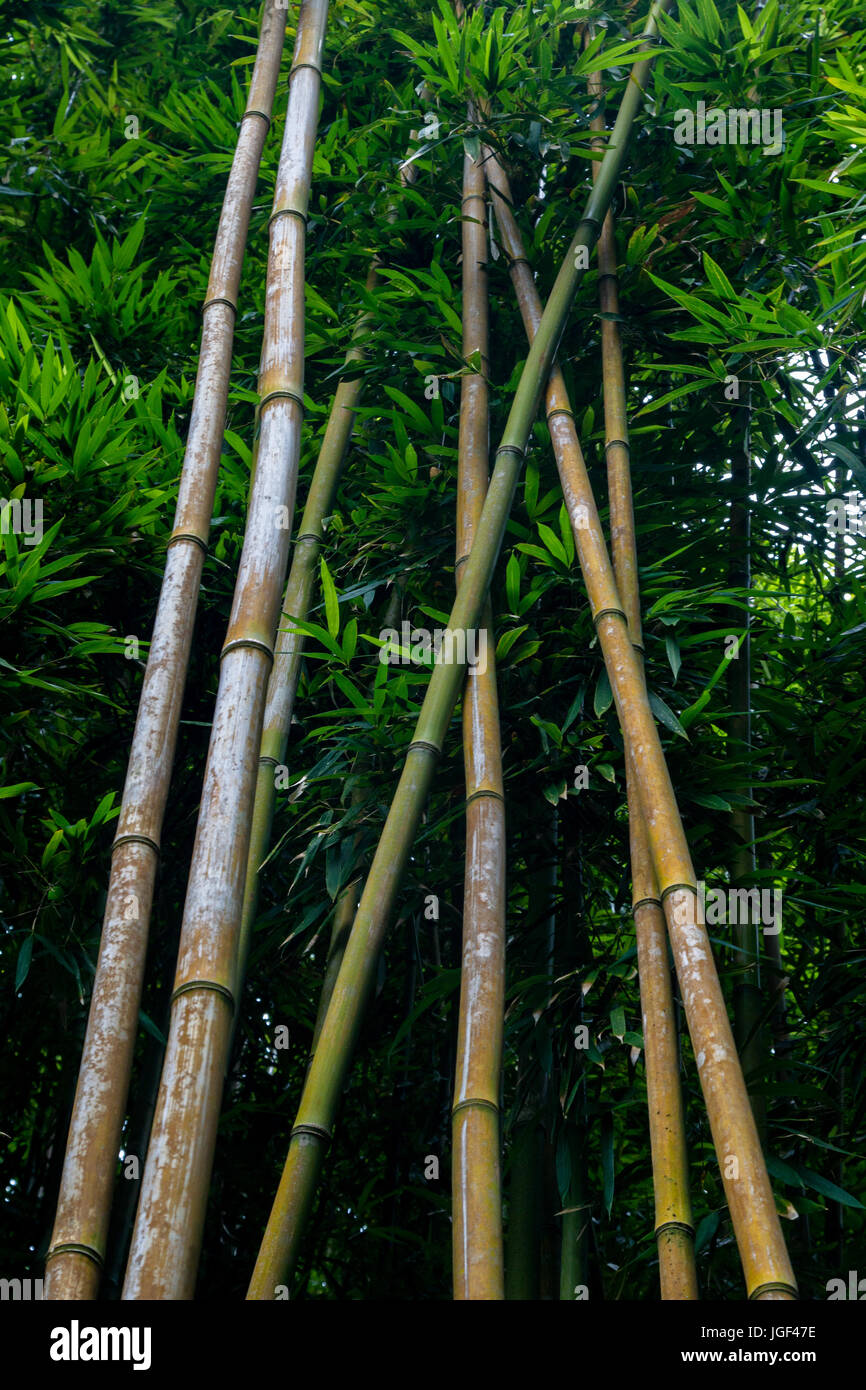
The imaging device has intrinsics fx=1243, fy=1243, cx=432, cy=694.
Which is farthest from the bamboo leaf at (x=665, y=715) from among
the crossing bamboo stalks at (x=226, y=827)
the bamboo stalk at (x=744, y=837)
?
the crossing bamboo stalks at (x=226, y=827)

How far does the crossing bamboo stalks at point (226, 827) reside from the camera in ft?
4.14

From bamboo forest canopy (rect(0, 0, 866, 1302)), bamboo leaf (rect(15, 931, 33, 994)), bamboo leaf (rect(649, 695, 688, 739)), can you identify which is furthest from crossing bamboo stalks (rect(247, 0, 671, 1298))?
bamboo leaf (rect(15, 931, 33, 994))

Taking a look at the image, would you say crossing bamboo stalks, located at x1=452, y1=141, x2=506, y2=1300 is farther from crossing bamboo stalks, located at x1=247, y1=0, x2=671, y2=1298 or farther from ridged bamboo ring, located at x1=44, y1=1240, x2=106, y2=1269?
ridged bamboo ring, located at x1=44, y1=1240, x2=106, y2=1269

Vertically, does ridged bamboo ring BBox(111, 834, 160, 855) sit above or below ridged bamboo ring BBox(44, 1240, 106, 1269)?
above

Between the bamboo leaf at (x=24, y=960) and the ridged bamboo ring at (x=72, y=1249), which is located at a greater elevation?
the bamboo leaf at (x=24, y=960)

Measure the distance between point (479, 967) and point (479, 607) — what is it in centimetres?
60

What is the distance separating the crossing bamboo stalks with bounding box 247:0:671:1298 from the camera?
5.08 ft

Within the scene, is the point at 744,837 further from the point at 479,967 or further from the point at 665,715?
the point at 479,967

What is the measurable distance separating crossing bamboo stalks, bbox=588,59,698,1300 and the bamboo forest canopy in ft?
0.04

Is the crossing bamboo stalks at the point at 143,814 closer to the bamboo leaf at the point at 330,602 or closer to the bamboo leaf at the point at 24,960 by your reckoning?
the bamboo leaf at the point at 330,602

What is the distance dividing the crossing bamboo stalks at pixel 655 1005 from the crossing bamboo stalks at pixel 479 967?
0.20 m

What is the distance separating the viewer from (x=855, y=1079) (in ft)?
8.11

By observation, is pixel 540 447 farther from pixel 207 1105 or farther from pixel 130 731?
pixel 207 1105

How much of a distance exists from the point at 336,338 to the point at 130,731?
3.52 ft
